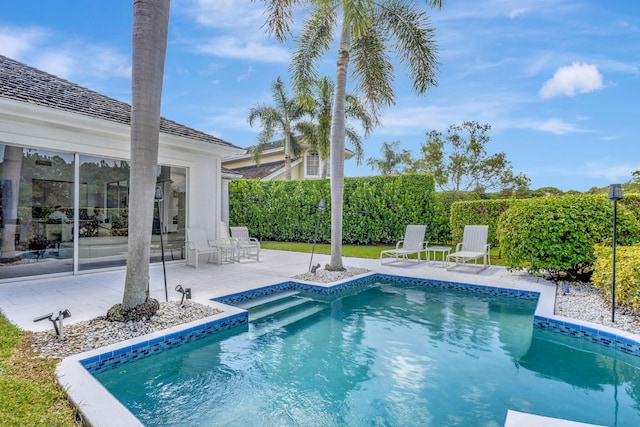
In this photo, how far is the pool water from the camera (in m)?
3.62

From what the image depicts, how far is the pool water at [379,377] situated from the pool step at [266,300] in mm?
918

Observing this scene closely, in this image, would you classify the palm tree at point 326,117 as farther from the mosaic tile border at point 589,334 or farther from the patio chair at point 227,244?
the mosaic tile border at point 589,334

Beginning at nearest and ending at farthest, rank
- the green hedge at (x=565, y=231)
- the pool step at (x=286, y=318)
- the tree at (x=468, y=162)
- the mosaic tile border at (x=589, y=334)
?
1. the mosaic tile border at (x=589, y=334)
2. the pool step at (x=286, y=318)
3. the green hedge at (x=565, y=231)
4. the tree at (x=468, y=162)

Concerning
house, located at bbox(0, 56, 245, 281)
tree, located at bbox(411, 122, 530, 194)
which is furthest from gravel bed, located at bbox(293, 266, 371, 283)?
tree, located at bbox(411, 122, 530, 194)

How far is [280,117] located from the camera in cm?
2408

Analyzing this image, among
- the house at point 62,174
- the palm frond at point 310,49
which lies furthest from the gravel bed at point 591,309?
the palm frond at point 310,49

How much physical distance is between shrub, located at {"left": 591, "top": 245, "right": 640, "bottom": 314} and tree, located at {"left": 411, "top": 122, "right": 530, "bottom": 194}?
788 inches

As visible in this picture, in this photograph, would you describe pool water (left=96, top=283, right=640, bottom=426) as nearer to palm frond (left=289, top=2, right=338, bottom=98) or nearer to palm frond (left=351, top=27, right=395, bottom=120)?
palm frond (left=289, top=2, right=338, bottom=98)

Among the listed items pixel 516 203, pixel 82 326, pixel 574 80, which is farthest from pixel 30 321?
pixel 574 80

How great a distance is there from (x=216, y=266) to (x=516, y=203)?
909 cm

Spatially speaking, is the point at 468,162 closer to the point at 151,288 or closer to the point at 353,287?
the point at 353,287

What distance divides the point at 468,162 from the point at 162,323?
26.0 metres

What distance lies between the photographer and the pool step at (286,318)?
6050 mm

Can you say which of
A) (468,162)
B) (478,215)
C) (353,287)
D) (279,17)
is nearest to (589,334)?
(353,287)
